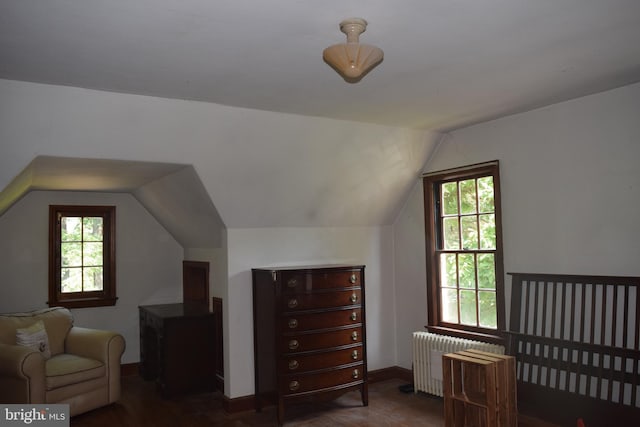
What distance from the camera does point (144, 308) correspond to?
5.54 meters

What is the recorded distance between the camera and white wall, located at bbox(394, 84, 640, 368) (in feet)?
11.9

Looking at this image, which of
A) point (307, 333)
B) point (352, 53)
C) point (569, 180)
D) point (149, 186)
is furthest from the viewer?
point (149, 186)

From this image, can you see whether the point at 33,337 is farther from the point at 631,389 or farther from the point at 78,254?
the point at 631,389

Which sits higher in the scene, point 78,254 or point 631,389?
point 78,254

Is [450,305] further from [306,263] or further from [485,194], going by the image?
[306,263]

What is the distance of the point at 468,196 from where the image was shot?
4793 mm

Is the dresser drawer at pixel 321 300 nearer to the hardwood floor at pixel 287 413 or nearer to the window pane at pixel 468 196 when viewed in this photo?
the hardwood floor at pixel 287 413

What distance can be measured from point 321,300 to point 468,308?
1360 mm

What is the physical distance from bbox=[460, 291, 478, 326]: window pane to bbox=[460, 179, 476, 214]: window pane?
29.3 inches

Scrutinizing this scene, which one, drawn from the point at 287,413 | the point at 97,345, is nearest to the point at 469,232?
the point at 287,413

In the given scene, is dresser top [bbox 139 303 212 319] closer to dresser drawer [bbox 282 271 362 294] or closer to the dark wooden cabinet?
the dark wooden cabinet

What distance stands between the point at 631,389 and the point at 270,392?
8.67 ft

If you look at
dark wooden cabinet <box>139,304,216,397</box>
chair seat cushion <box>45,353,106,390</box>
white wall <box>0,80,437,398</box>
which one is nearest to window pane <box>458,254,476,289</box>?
white wall <box>0,80,437,398</box>

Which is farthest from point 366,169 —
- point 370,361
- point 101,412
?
point 101,412
